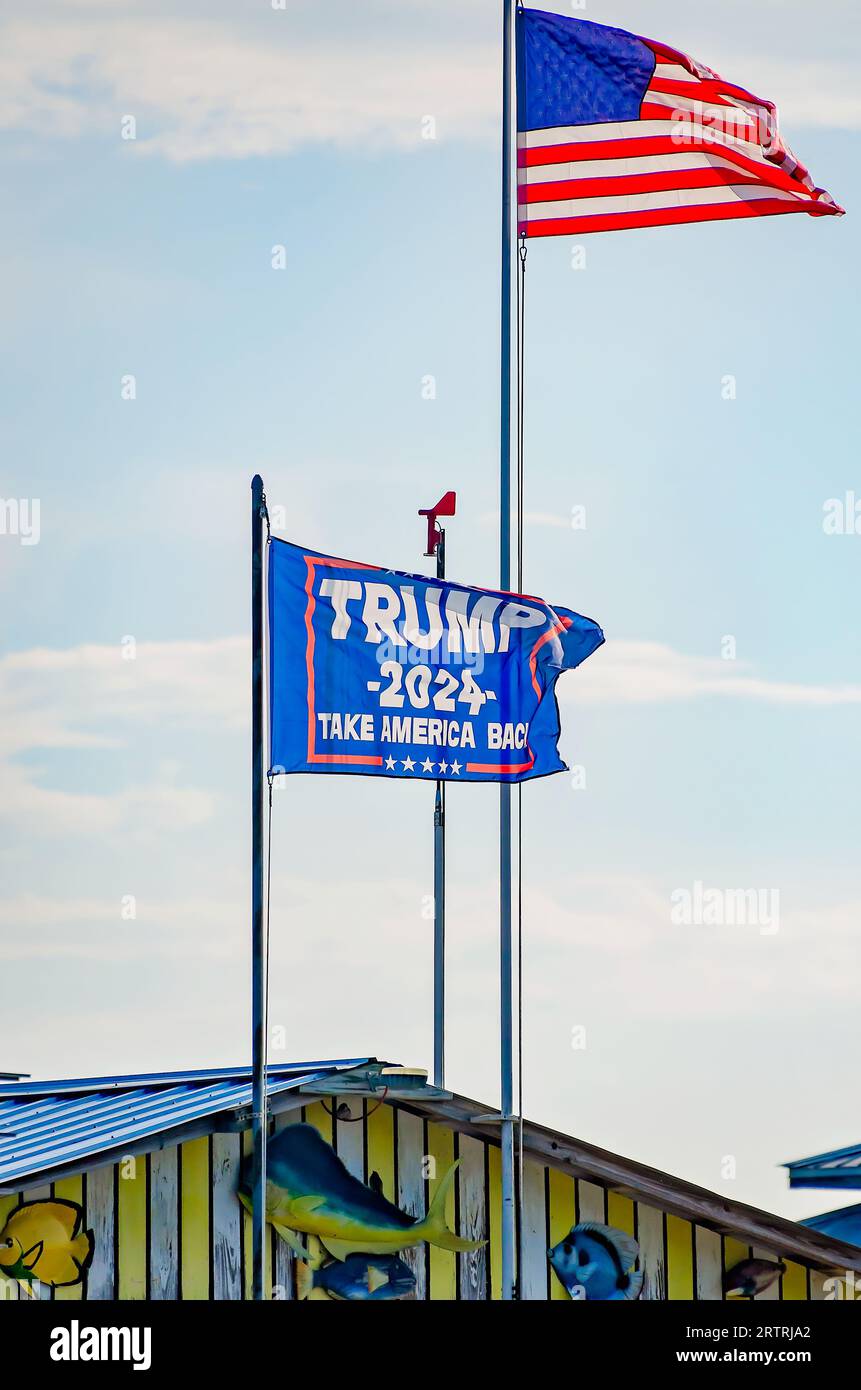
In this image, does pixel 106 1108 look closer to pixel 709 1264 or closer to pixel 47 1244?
pixel 47 1244

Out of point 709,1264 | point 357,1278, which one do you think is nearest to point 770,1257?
point 709,1264

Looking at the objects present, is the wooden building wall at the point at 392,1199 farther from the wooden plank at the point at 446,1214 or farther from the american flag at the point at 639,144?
the american flag at the point at 639,144

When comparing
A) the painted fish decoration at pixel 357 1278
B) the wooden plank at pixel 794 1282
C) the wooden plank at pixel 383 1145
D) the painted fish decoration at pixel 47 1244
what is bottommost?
the wooden plank at pixel 794 1282

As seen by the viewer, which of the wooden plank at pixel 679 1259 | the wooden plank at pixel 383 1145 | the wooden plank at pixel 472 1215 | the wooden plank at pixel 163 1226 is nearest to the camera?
the wooden plank at pixel 163 1226

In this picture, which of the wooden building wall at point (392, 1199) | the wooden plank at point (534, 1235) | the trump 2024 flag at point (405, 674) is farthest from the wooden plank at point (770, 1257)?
the trump 2024 flag at point (405, 674)

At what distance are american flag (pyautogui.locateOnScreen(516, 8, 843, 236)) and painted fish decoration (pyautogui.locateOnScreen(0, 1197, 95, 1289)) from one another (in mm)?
9414

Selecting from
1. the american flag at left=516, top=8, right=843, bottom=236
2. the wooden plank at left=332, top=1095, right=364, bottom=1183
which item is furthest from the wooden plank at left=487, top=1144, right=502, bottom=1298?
the american flag at left=516, top=8, right=843, bottom=236

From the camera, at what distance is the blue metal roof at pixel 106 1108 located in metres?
18.0

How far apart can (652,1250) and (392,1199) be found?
2.39 m

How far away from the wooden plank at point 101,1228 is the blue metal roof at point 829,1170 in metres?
8.97

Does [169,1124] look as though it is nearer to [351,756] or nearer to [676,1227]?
[351,756]
